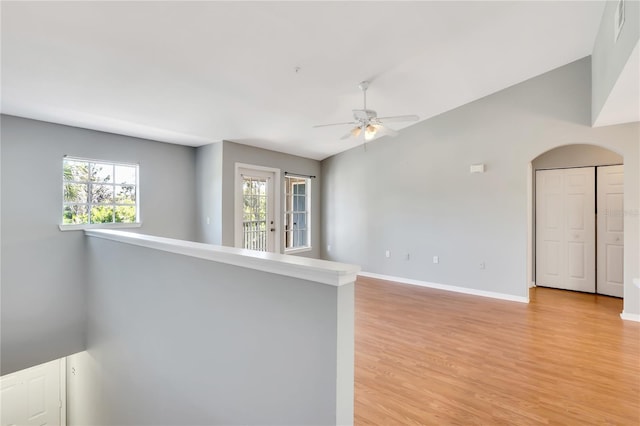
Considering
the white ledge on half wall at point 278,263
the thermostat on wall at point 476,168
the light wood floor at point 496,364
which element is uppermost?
the thermostat on wall at point 476,168

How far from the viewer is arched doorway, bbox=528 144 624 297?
15.3ft

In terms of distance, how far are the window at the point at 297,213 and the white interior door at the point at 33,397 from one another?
4.06 m

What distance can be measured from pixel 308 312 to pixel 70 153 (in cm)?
435

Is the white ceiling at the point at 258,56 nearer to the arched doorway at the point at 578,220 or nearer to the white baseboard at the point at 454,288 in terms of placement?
the arched doorway at the point at 578,220

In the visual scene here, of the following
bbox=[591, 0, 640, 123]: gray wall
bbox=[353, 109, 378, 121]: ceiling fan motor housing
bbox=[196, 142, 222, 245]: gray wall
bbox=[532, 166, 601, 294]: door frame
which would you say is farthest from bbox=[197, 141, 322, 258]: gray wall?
bbox=[532, 166, 601, 294]: door frame

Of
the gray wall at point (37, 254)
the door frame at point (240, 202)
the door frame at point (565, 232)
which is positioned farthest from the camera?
the door frame at point (240, 202)

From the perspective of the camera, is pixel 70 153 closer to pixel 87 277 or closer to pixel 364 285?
pixel 87 277

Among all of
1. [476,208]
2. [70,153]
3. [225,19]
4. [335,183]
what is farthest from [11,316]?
[476,208]

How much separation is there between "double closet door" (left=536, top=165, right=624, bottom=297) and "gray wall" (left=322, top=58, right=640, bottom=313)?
1116 mm

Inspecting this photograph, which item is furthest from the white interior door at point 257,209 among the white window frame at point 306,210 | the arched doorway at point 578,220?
the arched doorway at point 578,220

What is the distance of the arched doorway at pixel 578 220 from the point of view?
4.68m

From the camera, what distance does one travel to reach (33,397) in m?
4.34

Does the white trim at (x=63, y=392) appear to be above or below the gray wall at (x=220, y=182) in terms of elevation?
below

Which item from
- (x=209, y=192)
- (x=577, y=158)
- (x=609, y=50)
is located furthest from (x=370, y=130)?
(x=577, y=158)
